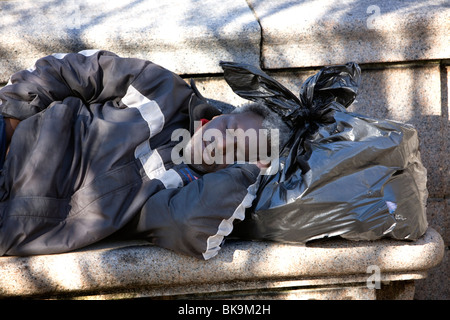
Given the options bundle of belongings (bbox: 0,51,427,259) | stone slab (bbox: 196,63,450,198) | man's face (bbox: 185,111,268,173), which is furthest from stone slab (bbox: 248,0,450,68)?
man's face (bbox: 185,111,268,173)

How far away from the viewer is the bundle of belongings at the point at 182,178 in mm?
2248

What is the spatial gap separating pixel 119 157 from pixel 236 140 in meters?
0.61

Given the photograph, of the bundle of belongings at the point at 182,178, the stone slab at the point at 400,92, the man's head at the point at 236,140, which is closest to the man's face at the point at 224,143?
the man's head at the point at 236,140

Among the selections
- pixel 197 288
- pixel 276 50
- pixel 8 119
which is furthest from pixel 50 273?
pixel 276 50

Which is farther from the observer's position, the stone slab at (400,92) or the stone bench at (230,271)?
the stone slab at (400,92)

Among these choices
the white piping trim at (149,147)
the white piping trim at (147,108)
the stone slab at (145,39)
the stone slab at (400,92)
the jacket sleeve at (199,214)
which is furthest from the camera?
the stone slab at (400,92)

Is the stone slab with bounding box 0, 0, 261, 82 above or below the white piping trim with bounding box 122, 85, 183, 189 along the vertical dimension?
above

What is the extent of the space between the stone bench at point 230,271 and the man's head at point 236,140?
1.57ft

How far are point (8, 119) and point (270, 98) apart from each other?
1.37 m

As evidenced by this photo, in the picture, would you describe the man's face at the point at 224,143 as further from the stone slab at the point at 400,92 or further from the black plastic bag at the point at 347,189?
the stone slab at the point at 400,92

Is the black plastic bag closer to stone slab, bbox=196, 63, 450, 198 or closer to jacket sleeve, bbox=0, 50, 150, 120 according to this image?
stone slab, bbox=196, 63, 450, 198

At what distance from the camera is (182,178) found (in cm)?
258

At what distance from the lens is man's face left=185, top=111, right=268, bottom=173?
104 inches

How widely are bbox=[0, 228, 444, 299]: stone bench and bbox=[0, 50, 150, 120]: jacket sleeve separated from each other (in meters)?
0.85
